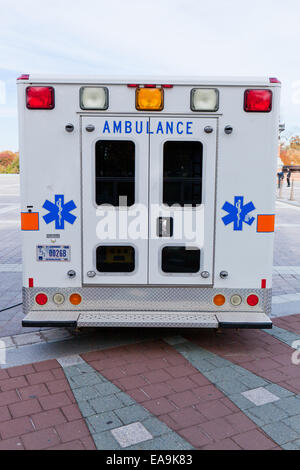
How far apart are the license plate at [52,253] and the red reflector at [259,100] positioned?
2185mm

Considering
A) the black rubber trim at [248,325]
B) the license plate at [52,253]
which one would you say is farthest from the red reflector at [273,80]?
the license plate at [52,253]

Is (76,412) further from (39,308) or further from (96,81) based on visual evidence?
(96,81)

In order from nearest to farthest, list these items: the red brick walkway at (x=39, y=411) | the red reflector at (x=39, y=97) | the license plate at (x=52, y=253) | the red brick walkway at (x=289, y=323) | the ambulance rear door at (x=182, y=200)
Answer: the red brick walkway at (x=39, y=411)
the red reflector at (x=39, y=97)
the ambulance rear door at (x=182, y=200)
the license plate at (x=52, y=253)
the red brick walkway at (x=289, y=323)

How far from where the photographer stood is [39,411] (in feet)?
11.6

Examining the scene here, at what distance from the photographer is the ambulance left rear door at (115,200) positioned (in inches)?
165

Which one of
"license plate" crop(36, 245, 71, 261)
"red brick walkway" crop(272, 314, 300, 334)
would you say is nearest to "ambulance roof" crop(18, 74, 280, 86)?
"license plate" crop(36, 245, 71, 261)

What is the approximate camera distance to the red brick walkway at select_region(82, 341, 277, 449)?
3.21 m

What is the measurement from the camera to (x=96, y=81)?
13.5 feet

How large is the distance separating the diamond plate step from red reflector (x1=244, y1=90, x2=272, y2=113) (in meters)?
2.01

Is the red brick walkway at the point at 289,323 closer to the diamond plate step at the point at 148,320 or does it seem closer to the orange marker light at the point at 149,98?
the diamond plate step at the point at 148,320

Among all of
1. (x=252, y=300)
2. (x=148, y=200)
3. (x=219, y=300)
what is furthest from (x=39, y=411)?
(x=252, y=300)

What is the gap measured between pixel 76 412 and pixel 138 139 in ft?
8.04
